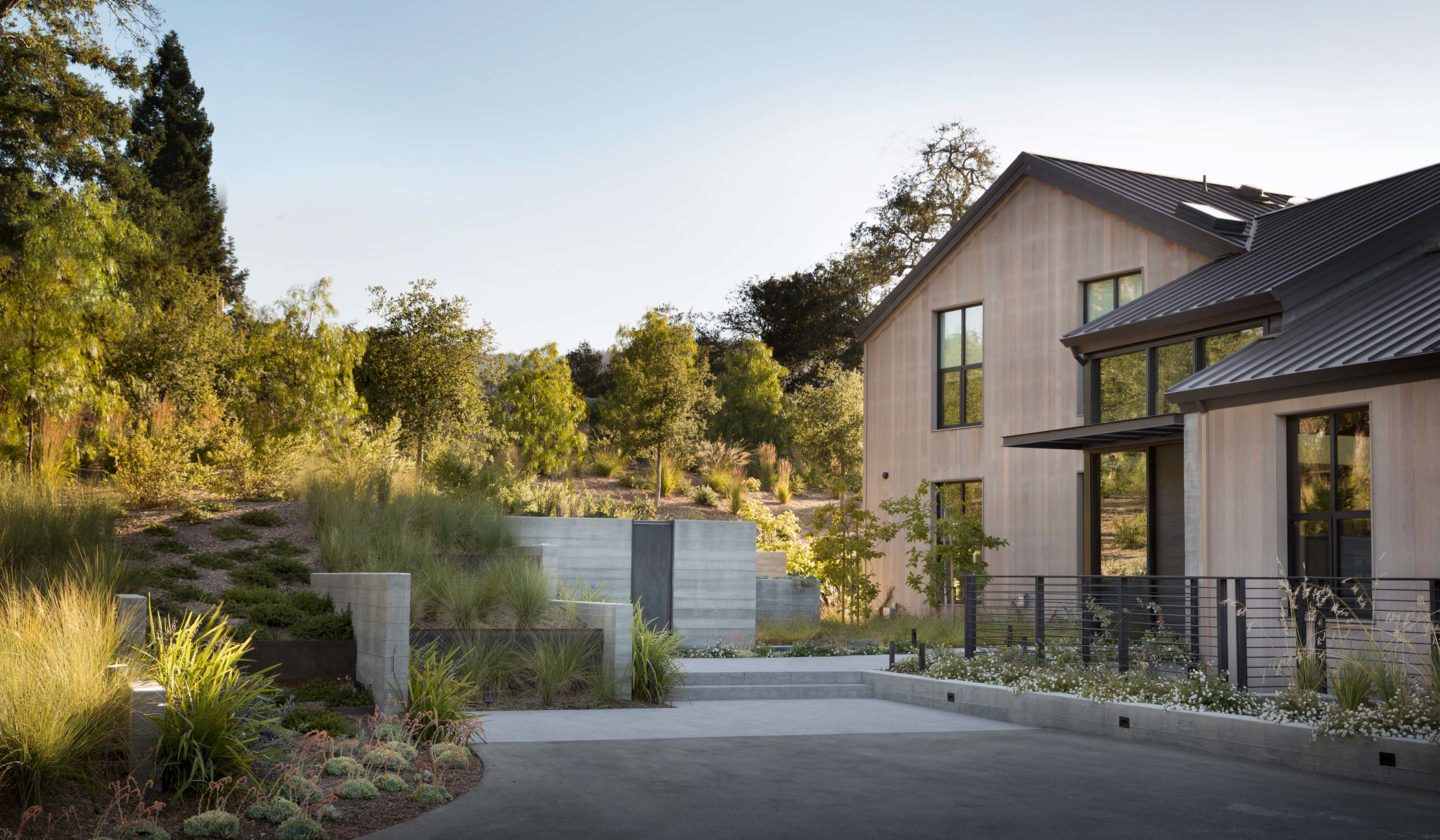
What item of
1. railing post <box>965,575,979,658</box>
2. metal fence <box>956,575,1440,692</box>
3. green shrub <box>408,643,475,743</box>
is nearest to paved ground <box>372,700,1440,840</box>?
green shrub <box>408,643,475,743</box>

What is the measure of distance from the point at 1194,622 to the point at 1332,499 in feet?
5.42

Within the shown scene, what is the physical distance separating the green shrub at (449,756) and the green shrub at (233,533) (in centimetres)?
702

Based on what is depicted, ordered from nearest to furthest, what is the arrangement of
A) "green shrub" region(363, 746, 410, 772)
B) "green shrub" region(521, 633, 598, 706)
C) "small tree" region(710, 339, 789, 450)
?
"green shrub" region(363, 746, 410, 772) < "green shrub" region(521, 633, 598, 706) < "small tree" region(710, 339, 789, 450)

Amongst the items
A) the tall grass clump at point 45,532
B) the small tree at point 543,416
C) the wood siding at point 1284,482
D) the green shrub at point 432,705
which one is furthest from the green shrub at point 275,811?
the small tree at point 543,416

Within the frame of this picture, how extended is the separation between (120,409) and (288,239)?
18.0 ft

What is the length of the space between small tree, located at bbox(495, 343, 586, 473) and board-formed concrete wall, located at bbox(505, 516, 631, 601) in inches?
629

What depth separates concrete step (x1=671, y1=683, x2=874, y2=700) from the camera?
477 inches

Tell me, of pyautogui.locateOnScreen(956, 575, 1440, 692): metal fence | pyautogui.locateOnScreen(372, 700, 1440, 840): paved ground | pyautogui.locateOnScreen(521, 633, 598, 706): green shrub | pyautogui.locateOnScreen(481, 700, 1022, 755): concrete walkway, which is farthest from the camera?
pyautogui.locateOnScreen(521, 633, 598, 706): green shrub

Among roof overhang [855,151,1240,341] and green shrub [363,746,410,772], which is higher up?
roof overhang [855,151,1240,341]

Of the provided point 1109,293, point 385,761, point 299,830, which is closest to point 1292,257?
point 1109,293

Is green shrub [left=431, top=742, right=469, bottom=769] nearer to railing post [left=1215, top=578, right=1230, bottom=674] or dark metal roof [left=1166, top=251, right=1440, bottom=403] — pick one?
railing post [left=1215, top=578, right=1230, bottom=674]

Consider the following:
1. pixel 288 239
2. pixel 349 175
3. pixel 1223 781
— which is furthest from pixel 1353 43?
pixel 288 239

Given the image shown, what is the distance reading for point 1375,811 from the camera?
6.61 meters

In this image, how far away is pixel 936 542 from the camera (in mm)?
19438
